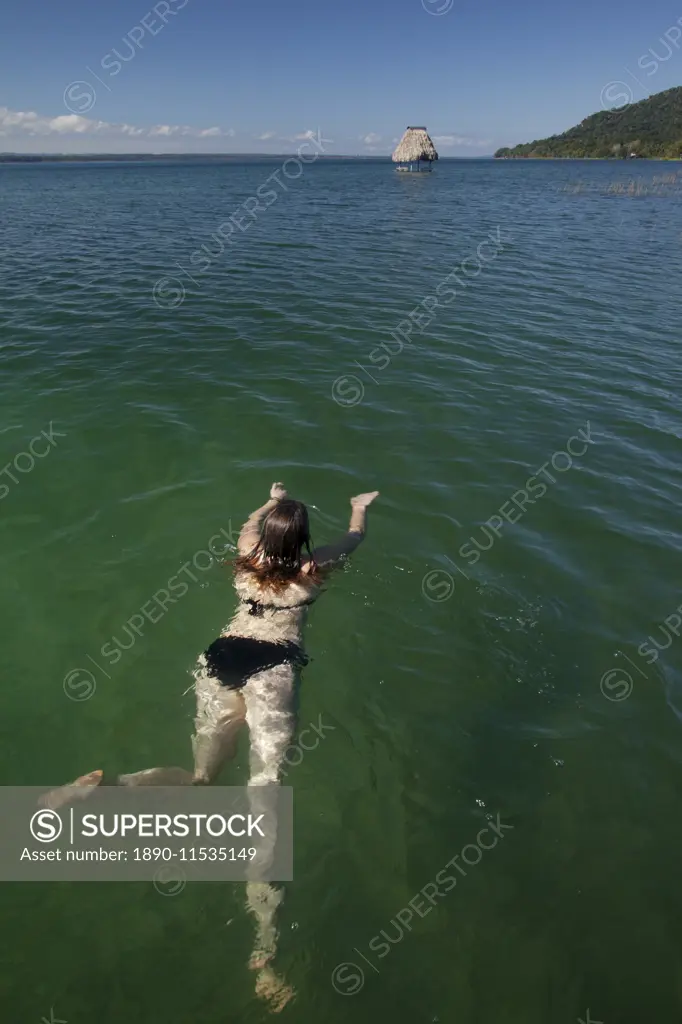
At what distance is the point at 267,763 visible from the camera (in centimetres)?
560

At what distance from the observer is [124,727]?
6.77 metres

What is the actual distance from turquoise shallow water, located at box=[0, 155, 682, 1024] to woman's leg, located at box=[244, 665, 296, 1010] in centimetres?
16

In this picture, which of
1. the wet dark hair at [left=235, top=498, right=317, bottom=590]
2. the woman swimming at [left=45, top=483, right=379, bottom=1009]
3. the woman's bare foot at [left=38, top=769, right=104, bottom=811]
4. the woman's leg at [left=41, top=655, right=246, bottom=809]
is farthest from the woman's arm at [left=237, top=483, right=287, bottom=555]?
the woman's bare foot at [left=38, top=769, right=104, bottom=811]

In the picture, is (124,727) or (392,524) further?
(392,524)

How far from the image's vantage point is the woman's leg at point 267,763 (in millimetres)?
4922

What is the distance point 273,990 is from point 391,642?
13.2 ft

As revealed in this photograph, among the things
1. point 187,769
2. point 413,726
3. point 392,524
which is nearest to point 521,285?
point 392,524

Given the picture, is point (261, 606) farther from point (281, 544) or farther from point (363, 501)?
point (363, 501)

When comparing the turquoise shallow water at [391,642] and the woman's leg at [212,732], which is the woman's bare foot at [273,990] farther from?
the woman's leg at [212,732]

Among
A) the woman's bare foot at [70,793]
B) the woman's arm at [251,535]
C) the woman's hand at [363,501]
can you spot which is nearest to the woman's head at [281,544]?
the woman's arm at [251,535]

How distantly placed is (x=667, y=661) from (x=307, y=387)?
10.3 meters

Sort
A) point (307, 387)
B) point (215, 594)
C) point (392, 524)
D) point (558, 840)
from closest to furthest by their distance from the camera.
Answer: point (558, 840) < point (215, 594) < point (392, 524) < point (307, 387)

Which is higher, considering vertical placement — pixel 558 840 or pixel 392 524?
pixel 392 524

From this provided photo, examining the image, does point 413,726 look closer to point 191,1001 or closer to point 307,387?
point 191,1001
